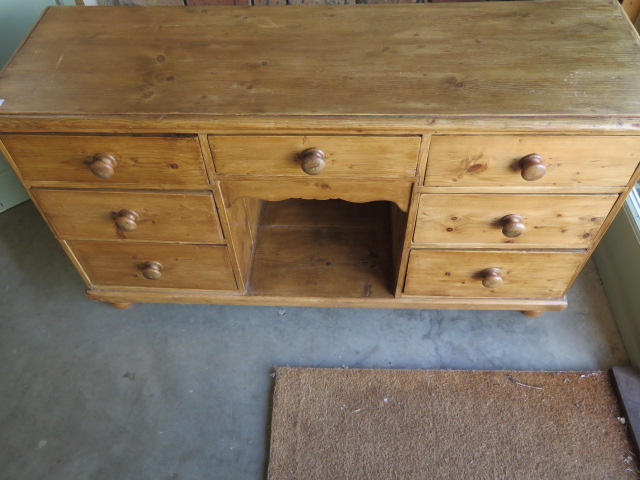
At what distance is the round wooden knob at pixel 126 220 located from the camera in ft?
4.33

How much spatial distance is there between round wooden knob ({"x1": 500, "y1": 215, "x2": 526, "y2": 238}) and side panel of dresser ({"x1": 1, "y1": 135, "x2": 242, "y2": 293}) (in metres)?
0.71

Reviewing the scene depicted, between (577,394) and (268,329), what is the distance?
0.92 m

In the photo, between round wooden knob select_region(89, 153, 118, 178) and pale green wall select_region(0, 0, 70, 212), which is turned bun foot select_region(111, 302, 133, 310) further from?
pale green wall select_region(0, 0, 70, 212)

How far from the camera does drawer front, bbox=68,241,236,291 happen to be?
145 centimetres

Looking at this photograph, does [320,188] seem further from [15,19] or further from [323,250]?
[15,19]

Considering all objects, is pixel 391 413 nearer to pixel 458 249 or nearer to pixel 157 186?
pixel 458 249

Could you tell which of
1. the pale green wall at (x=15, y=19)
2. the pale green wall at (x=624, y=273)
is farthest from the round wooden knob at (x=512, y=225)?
the pale green wall at (x=15, y=19)

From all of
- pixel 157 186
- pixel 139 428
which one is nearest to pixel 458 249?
pixel 157 186

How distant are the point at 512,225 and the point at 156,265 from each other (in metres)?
0.96

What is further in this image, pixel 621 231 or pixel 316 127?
pixel 621 231

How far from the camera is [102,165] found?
3.88 ft

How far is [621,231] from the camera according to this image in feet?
5.47

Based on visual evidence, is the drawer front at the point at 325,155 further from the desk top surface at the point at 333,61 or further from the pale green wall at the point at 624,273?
the pale green wall at the point at 624,273

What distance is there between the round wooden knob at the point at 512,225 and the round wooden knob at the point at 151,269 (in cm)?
94
